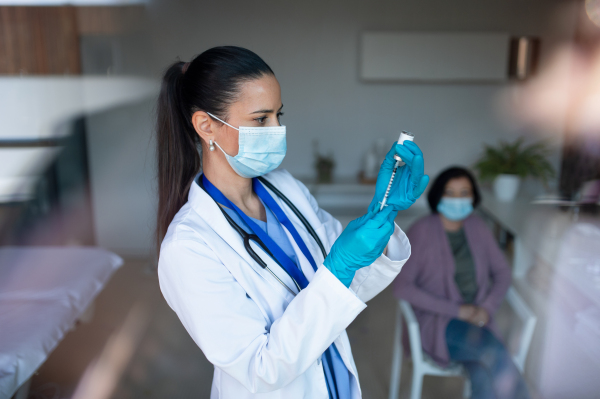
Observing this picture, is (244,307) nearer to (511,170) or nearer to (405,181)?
(405,181)

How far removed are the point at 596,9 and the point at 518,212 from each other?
3.78 ft

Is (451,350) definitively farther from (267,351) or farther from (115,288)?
(115,288)

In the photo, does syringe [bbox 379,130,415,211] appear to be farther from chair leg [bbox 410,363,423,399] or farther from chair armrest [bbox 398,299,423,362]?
chair leg [bbox 410,363,423,399]

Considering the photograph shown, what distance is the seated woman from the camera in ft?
5.02

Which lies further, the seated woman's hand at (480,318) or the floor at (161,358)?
the floor at (161,358)

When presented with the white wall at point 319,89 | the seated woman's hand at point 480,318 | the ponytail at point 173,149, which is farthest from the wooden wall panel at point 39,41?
the seated woman's hand at point 480,318

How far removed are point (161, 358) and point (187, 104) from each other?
1.60 metres

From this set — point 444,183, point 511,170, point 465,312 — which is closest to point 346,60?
point 511,170

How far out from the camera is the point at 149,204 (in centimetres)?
329

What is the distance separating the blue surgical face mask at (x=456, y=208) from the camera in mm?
1787

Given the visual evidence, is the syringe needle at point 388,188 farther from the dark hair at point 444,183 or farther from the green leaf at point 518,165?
the green leaf at point 518,165

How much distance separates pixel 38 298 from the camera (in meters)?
1.74

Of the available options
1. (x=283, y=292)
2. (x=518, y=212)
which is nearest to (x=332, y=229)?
(x=283, y=292)

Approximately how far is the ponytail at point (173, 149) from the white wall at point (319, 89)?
82.7 inches
